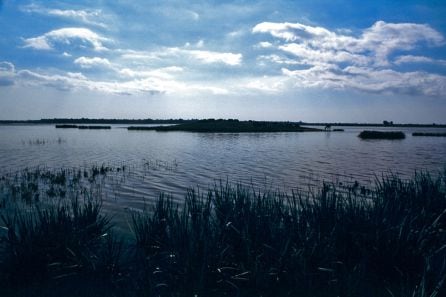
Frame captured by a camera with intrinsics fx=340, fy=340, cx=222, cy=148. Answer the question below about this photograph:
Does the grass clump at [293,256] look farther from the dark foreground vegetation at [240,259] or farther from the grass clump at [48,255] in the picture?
the grass clump at [48,255]

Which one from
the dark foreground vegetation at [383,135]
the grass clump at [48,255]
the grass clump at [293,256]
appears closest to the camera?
the grass clump at [293,256]

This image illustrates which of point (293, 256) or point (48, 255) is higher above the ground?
point (293, 256)

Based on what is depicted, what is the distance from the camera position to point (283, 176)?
26.1 metres

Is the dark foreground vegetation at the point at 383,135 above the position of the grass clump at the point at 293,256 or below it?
above

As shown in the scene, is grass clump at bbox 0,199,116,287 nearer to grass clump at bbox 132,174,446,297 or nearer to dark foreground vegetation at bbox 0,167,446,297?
dark foreground vegetation at bbox 0,167,446,297

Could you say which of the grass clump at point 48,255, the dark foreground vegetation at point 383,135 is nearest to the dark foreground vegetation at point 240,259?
the grass clump at point 48,255

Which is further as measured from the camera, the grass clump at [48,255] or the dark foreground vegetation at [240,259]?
the grass clump at [48,255]

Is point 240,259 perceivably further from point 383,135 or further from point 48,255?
point 383,135

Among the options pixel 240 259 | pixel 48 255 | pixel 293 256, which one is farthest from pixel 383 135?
pixel 48 255

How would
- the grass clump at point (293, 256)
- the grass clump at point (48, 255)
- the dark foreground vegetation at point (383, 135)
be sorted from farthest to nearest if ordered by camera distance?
the dark foreground vegetation at point (383, 135) < the grass clump at point (48, 255) < the grass clump at point (293, 256)

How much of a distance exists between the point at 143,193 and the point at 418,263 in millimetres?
14785

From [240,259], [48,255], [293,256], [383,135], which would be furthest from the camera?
[383,135]

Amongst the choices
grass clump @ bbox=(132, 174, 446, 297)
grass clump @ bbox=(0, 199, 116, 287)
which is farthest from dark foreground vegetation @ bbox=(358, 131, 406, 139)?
grass clump @ bbox=(0, 199, 116, 287)

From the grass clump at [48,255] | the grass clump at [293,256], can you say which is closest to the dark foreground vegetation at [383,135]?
the grass clump at [293,256]
